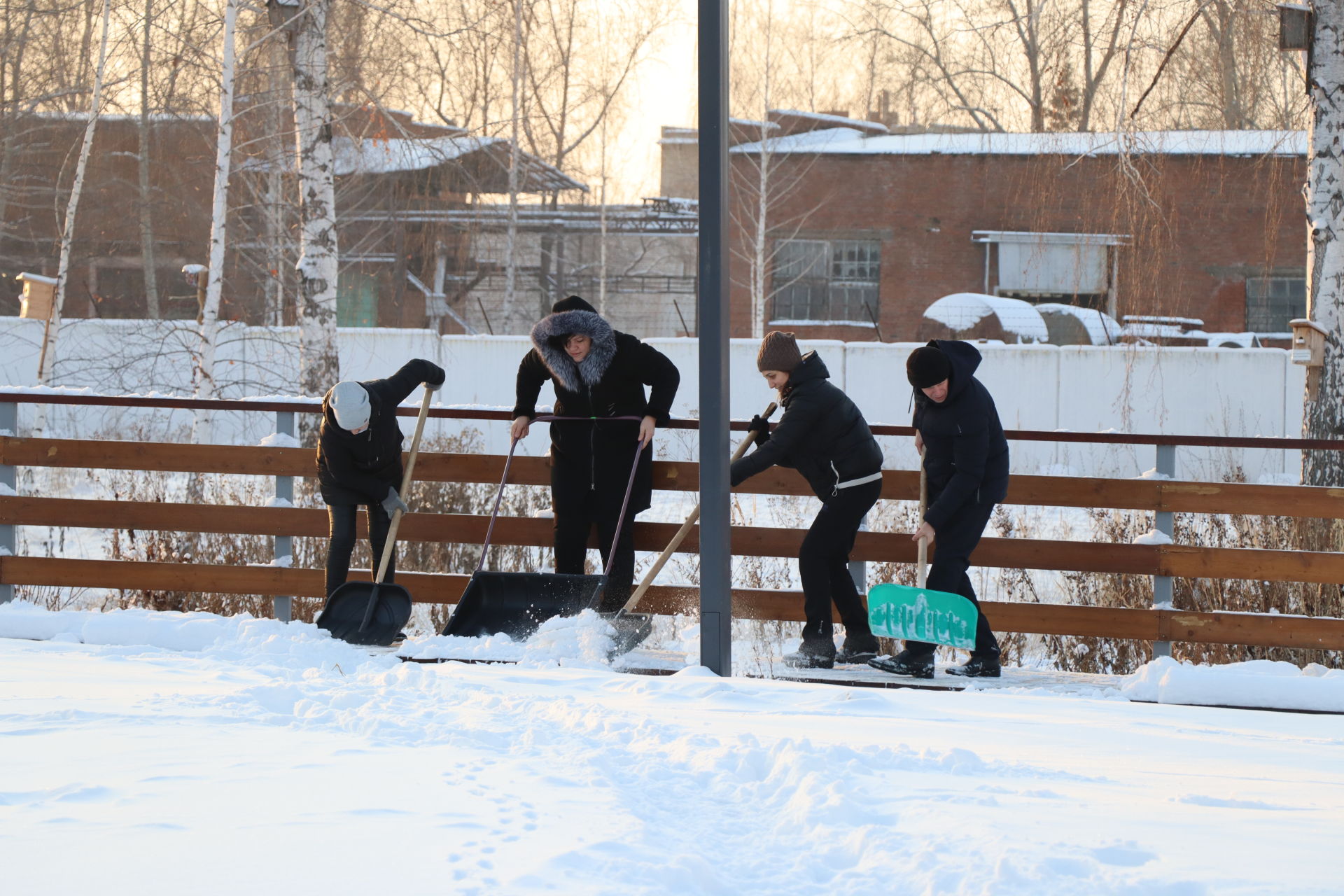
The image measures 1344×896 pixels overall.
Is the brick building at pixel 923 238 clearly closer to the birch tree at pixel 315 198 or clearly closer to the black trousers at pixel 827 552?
the birch tree at pixel 315 198

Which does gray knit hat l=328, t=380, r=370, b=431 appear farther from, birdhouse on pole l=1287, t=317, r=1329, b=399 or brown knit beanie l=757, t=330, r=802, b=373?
birdhouse on pole l=1287, t=317, r=1329, b=399

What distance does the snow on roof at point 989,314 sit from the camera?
2405 cm

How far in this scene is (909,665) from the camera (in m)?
5.73

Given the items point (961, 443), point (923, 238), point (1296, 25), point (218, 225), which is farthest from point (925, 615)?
point (923, 238)

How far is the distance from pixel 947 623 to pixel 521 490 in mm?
4955

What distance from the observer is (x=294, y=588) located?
21.5 feet

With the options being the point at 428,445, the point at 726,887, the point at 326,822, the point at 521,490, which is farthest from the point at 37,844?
the point at 428,445

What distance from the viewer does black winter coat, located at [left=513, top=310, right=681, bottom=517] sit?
20.3 ft

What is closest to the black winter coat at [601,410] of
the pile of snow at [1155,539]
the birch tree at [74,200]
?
the pile of snow at [1155,539]

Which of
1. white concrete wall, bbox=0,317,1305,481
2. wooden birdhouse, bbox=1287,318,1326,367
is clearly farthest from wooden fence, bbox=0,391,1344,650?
white concrete wall, bbox=0,317,1305,481

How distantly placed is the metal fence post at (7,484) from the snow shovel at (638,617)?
143 inches

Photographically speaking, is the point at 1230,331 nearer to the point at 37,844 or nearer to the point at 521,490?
the point at 521,490

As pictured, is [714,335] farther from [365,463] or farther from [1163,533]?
[1163,533]

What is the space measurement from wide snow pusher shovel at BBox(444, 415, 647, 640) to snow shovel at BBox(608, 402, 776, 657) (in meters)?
0.18
